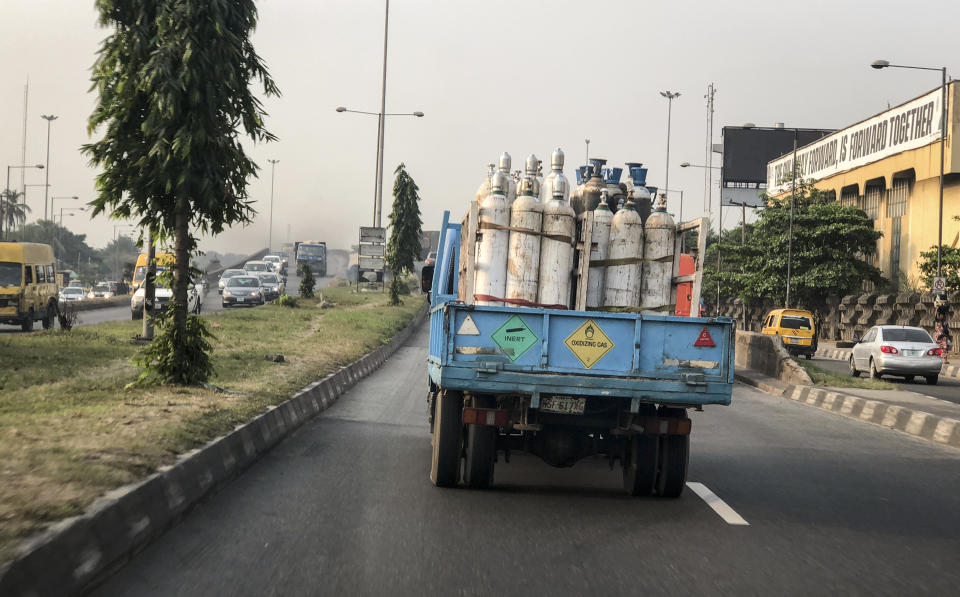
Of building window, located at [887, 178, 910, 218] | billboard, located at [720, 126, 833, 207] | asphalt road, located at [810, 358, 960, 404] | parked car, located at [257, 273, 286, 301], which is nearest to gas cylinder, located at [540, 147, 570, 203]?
asphalt road, located at [810, 358, 960, 404]

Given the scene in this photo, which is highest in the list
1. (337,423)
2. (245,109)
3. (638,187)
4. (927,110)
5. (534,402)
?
(927,110)

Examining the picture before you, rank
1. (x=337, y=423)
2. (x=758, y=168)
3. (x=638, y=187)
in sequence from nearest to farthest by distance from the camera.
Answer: (x=638, y=187) < (x=337, y=423) < (x=758, y=168)

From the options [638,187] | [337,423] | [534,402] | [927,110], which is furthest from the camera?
[927,110]

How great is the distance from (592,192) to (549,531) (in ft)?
10.6

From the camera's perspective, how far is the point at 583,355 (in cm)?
754

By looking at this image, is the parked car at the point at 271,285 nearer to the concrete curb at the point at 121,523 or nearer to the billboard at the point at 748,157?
the billboard at the point at 748,157

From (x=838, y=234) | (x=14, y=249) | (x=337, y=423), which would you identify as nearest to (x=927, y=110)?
(x=838, y=234)

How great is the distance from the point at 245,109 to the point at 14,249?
18.4 metres

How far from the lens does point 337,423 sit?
1279cm

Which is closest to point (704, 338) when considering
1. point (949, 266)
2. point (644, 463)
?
point (644, 463)

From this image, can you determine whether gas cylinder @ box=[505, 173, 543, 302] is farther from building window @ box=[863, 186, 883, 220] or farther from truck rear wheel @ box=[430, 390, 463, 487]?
building window @ box=[863, 186, 883, 220]

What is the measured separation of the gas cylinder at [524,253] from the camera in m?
7.96

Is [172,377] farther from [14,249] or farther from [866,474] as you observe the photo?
[14,249]

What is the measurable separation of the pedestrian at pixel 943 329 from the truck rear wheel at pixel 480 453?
29.3 m
